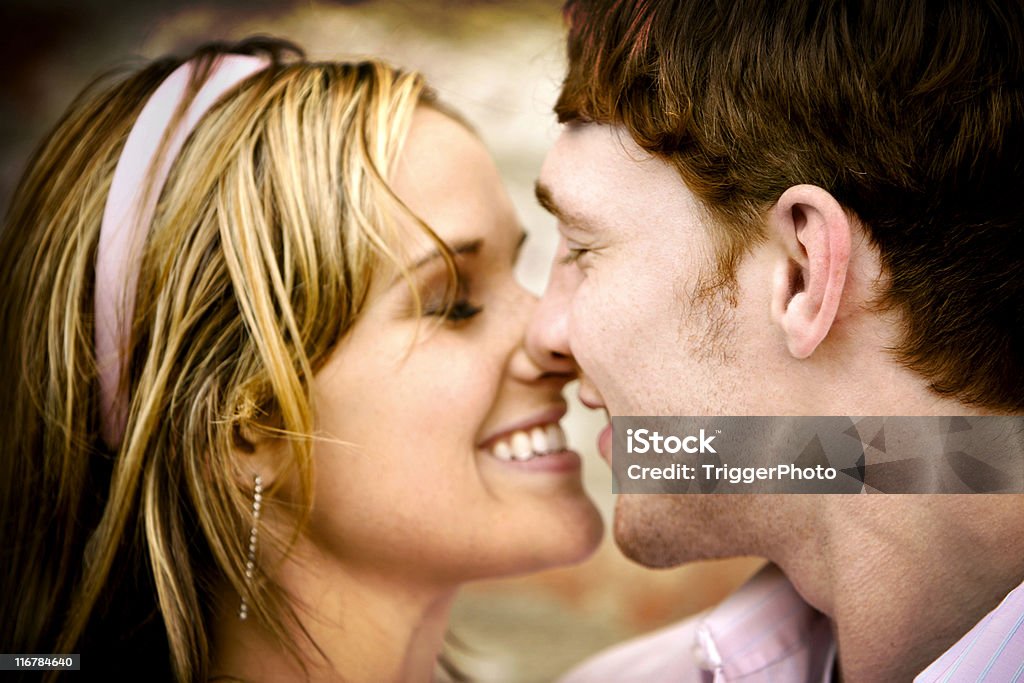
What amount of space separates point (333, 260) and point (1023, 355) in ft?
3.07

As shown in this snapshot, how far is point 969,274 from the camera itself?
1176mm

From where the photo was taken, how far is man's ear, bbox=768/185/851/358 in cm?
114

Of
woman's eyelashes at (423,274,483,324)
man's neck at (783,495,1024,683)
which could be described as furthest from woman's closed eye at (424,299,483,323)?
man's neck at (783,495,1024,683)

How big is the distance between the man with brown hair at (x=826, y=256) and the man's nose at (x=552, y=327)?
5 centimetres

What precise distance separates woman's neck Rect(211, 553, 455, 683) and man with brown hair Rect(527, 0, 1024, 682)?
1.43 ft

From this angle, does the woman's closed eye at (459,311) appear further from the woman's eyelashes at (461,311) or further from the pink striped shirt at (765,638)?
the pink striped shirt at (765,638)

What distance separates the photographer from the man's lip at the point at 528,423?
1.53m

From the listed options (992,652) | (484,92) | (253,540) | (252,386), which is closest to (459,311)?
(252,386)

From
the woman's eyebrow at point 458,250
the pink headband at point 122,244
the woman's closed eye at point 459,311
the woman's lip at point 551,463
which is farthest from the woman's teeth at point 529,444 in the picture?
the pink headband at point 122,244

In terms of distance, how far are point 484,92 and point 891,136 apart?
1316mm

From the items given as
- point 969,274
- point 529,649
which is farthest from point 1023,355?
point 529,649

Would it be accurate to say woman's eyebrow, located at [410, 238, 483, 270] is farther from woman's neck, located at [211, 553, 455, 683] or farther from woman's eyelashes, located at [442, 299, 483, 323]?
woman's neck, located at [211, 553, 455, 683]

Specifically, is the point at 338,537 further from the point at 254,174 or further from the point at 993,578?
the point at 993,578

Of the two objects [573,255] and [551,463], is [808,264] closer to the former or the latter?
[573,255]
